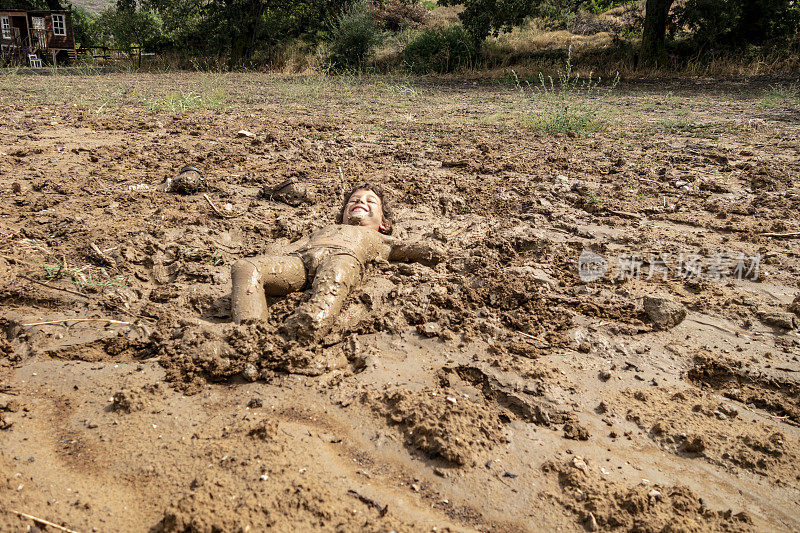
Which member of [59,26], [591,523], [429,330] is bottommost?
[591,523]

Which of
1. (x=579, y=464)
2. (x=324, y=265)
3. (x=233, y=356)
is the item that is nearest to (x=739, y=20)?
(x=324, y=265)

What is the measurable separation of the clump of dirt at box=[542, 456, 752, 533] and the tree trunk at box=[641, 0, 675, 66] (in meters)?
14.8

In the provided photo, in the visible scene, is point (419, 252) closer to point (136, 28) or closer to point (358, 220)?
point (358, 220)

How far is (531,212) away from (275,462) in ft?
11.0

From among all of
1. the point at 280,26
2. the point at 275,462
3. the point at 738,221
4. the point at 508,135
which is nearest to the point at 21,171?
the point at 275,462

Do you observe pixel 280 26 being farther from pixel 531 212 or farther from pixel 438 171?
pixel 531 212

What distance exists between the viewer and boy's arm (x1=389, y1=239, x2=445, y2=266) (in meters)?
3.98

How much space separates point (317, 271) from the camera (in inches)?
137

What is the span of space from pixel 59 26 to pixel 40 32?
89 centimetres

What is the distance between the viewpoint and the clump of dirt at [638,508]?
1977mm

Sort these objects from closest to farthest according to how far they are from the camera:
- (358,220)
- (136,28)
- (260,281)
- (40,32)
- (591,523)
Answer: (591,523)
(260,281)
(358,220)
(136,28)
(40,32)

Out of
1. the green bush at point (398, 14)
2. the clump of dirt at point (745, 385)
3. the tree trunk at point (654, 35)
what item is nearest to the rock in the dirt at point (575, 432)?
the clump of dirt at point (745, 385)

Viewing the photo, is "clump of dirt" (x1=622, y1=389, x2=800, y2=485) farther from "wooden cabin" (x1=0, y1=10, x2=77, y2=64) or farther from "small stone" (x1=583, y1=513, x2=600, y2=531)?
"wooden cabin" (x1=0, y1=10, x2=77, y2=64)

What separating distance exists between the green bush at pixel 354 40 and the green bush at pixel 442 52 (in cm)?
126
